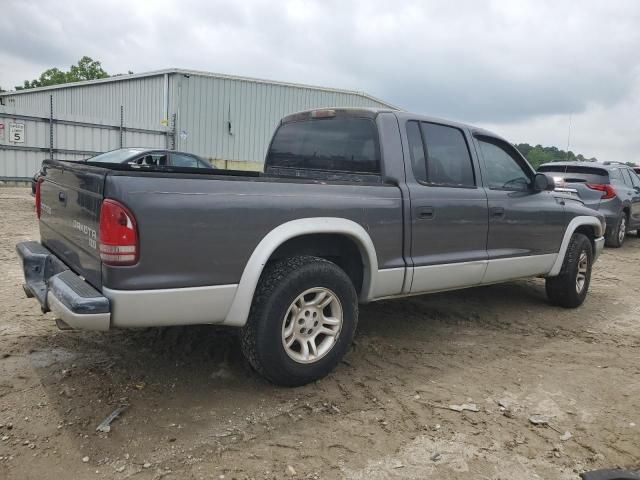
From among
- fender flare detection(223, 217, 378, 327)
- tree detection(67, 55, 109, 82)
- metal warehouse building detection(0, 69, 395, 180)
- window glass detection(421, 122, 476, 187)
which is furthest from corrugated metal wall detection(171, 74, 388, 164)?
tree detection(67, 55, 109, 82)

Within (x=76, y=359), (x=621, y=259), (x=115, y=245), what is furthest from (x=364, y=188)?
(x=621, y=259)

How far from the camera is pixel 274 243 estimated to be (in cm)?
315

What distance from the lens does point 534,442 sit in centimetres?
297

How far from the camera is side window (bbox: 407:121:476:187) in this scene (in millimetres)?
4133

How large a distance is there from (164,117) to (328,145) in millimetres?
17110

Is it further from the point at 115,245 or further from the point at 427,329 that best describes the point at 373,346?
the point at 115,245

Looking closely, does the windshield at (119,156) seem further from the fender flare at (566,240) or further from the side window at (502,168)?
the fender flare at (566,240)

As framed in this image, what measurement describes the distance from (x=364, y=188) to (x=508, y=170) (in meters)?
1.99

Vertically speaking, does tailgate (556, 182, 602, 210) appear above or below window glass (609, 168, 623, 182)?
below

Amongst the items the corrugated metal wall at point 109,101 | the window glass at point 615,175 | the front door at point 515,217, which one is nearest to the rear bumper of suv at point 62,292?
the front door at point 515,217

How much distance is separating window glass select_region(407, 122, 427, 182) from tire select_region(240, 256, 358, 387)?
1093 mm

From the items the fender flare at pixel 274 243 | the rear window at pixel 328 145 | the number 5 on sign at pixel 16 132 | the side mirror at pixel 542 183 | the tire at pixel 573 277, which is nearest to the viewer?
the fender flare at pixel 274 243

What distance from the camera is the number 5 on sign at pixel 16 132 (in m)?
15.6

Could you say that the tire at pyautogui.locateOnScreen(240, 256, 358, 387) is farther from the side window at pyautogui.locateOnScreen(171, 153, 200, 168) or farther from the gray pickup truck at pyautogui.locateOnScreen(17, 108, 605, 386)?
the side window at pyautogui.locateOnScreen(171, 153, 200, 168)
